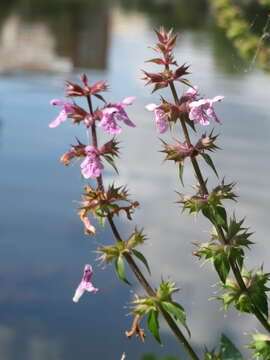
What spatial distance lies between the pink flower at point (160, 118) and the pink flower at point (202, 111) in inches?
2.4

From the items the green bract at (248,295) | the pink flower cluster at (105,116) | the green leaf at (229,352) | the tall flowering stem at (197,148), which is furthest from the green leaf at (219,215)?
the green leaf at (229,352)

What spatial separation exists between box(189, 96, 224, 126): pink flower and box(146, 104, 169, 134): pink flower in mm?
61

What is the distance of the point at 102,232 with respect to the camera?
15.6 feet

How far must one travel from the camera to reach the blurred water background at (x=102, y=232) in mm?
3473

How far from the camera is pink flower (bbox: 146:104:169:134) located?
5.00ft

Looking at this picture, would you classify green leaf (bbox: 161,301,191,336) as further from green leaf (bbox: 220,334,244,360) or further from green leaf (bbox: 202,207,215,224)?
green leaf (bbox: 220,334,244,360)

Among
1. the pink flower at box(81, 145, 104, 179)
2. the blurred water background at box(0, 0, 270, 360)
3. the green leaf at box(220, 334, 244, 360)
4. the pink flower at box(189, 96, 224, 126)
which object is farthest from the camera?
the blurred water background at box(0, 0, 270, 360)

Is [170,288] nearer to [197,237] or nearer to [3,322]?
[3,322]

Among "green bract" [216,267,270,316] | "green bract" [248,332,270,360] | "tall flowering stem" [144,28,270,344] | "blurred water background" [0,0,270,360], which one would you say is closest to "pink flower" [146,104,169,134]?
"tall flowering stem" [144,28,270,344]

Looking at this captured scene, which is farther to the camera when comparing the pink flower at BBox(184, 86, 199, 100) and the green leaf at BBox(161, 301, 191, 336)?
the pink flower at BBox(184, 86, 199, 100)

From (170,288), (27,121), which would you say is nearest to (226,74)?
(27,121)

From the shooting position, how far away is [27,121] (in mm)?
8523

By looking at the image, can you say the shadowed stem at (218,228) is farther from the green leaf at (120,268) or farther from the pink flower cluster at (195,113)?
the green leaf at (120,268)

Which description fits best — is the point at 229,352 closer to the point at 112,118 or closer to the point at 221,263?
the point at 221,263
